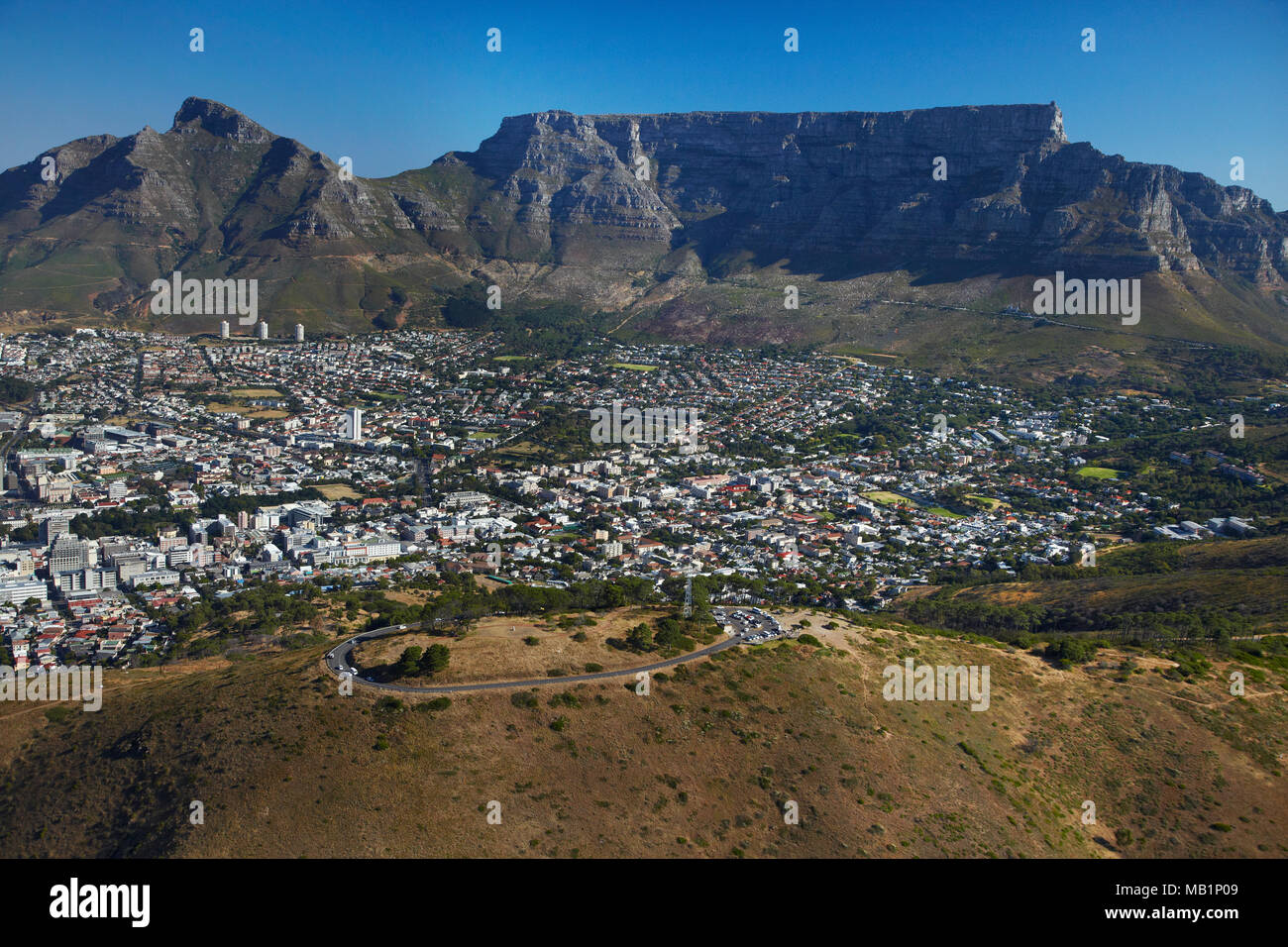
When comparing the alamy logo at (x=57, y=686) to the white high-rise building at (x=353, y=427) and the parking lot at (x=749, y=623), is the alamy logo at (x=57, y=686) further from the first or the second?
the white high-rise building at (x=353, y=427)

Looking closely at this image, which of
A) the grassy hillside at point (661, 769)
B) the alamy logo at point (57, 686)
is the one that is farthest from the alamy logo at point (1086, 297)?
the alamy logo at point (57, 686)

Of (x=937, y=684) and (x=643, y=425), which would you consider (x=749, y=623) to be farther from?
(x=643, y=425)

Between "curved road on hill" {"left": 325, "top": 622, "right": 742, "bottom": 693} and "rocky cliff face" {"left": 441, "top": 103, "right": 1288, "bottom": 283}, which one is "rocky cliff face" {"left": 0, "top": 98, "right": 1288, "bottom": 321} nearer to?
"rocky cliff face" {"left": 441, "top": 103, "right": 1288, "bottom": 283}

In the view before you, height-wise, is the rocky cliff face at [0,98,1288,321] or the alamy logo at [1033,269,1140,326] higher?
the rocky cliff face at [0,98,1288,321]

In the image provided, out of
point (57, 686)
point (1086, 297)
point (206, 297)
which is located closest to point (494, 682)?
point (57, 686)
